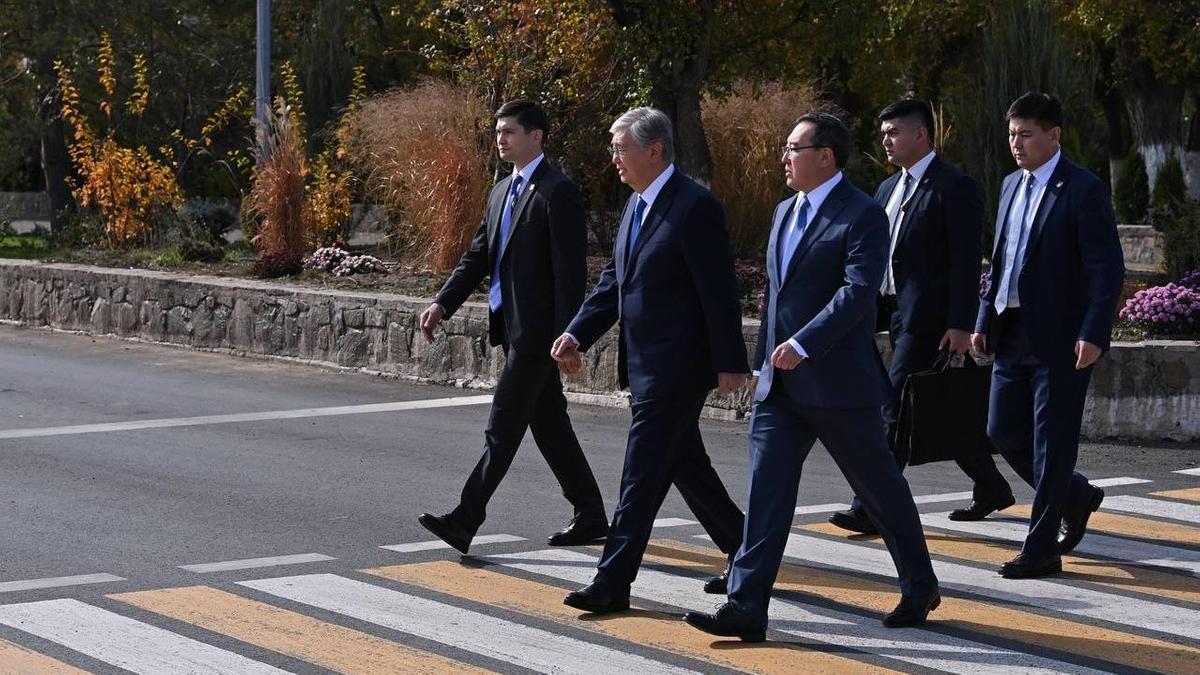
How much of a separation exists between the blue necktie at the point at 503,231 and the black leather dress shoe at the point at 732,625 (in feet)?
7.34

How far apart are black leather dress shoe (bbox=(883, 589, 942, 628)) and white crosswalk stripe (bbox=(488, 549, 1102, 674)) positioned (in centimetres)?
4

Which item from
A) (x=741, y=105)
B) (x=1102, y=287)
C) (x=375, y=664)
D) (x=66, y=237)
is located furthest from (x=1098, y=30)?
(x=375, y=664)

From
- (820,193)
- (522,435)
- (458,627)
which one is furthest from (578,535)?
(820,193)

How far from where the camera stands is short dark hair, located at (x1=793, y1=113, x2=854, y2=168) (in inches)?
244

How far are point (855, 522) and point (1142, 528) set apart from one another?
1.35 m

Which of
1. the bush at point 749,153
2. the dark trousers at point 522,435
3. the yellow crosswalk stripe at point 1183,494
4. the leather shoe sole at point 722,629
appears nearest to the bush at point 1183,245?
the bush at point 749,153

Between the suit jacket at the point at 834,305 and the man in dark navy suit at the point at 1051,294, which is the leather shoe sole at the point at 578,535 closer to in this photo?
the man in dark navy suit at the point at 1051,294

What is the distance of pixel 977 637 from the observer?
6.20 m

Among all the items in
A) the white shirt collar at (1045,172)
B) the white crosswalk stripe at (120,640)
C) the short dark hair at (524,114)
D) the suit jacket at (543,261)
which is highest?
the short dark hair at (524,114)

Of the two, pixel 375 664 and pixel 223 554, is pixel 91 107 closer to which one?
pixel 223 554

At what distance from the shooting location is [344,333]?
15.6m

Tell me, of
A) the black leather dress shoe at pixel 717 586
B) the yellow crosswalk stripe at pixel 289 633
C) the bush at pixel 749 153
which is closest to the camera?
the yellow crosswalk stripe at pixel 289 633

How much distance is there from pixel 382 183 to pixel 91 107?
16389 mm

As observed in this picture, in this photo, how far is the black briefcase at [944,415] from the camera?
24.0 ft
